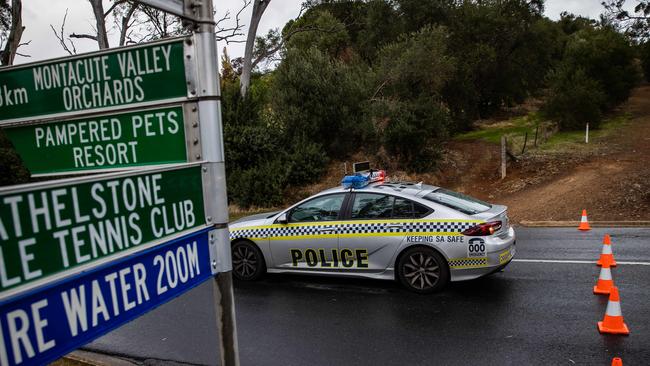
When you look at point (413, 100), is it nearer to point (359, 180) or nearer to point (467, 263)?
point (359, 180)

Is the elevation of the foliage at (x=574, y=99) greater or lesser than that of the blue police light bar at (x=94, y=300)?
greater

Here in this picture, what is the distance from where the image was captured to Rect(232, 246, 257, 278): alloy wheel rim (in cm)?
827

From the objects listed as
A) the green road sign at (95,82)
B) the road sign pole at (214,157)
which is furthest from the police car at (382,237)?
the green road sign at (95,82)

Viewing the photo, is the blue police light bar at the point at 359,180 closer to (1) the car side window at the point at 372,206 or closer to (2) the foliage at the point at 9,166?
(1) the car side window at the point at 372,206

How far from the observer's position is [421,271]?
708 cm

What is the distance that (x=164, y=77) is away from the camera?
2.74 meters

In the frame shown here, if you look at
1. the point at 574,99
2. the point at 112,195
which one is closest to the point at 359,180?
the point at 112,195

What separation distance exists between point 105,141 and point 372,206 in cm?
501

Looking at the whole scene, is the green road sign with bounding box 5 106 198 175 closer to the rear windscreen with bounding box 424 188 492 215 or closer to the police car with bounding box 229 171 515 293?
the police car with bounding box 229 171 515 293

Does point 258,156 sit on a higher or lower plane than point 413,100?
lower

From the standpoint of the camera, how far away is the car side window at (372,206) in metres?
7.42

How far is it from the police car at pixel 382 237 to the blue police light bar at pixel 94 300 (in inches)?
185

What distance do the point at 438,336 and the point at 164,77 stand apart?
170 inches

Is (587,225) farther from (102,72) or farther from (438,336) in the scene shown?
(102,72)
